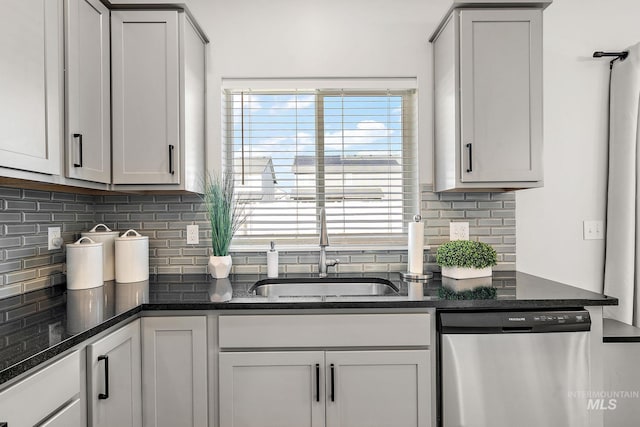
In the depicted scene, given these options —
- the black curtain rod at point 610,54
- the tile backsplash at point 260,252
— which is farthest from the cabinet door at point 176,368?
the black curtain rod at point 610,54

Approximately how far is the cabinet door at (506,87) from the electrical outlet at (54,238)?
83.3 inches

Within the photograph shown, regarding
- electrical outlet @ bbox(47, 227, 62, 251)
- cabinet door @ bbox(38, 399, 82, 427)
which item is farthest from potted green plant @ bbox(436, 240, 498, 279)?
electrical outlet @ bbox(47, 227, 62, 251)

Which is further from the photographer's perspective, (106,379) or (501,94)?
(501,94)

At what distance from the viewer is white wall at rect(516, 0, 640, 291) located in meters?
2.40

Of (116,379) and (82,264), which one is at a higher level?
(82,264)

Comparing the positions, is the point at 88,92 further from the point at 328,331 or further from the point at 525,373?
the point at 525,373

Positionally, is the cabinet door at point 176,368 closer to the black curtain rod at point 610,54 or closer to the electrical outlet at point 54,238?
the electrical outlet at point 54,238

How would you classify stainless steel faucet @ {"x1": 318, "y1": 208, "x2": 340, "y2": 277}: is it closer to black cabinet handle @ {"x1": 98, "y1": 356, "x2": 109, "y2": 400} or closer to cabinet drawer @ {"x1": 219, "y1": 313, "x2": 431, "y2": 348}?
cabinet drawer @ {"x1": 219, "y1": 313, "x2": 431, "y2": 348}

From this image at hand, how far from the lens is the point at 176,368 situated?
5.47ft

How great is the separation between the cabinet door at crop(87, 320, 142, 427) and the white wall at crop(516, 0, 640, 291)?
2144mm

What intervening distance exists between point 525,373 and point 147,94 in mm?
2166

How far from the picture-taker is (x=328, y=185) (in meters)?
2.46

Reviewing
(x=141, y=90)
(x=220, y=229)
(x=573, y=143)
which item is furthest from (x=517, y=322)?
(x=141, y=90)

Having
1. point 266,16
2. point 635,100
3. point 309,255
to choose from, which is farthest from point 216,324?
point 635,100
